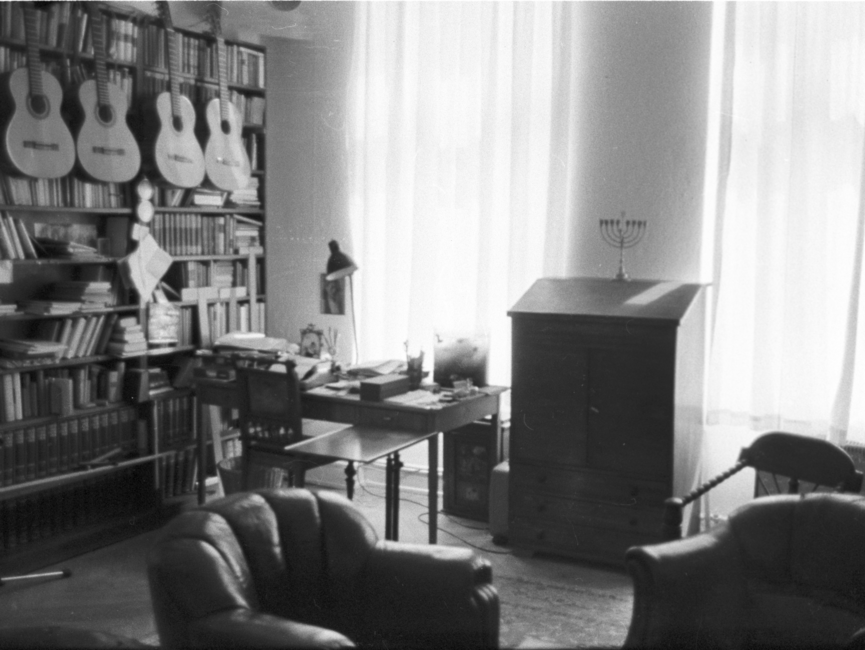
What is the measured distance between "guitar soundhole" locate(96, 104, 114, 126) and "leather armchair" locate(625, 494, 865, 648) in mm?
3044

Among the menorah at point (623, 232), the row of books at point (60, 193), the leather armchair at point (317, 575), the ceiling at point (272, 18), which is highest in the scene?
the ceiling at point (272, 18)

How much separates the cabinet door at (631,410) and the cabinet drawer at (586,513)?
0.17 meters

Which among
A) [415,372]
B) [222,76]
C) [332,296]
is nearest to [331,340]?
[332,296]

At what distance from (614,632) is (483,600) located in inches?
43.8

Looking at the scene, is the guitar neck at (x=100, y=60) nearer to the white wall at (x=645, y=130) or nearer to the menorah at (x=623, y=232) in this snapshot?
the white wall at (x=645, y=130)

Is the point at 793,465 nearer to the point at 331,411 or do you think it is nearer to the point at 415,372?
the point at 415,372

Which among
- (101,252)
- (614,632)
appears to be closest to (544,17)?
(101,252)

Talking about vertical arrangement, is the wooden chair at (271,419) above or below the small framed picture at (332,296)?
below

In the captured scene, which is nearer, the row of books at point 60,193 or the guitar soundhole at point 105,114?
the row of books at point 60,193

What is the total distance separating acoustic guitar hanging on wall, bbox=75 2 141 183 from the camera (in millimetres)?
4133

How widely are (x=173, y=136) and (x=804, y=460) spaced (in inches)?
126

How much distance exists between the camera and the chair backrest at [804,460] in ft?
10.3

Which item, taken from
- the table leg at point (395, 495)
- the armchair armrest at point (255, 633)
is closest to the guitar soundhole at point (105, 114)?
the table leg at point (395, 495)

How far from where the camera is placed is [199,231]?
4.90 metres
